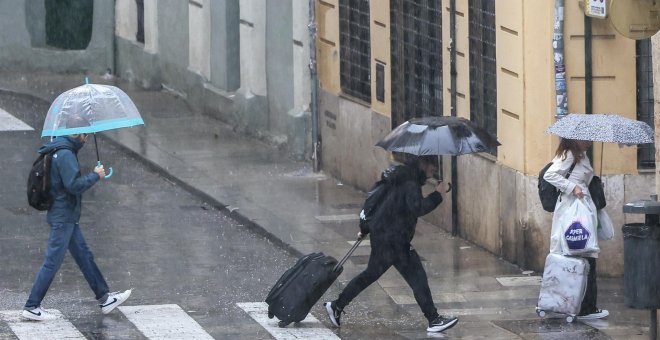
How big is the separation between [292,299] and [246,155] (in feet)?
29.6

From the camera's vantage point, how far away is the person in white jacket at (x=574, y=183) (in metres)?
13.1

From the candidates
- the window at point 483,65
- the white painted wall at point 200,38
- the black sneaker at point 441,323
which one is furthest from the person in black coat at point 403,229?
the white painted wall at point 200,38

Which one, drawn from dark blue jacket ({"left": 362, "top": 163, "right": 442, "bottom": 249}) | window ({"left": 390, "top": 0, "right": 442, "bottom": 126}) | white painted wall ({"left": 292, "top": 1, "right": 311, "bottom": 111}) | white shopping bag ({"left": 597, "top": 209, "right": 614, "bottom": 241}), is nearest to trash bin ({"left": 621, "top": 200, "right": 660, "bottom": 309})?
white shopping bag ({"left": 597, "top": 209, "right": 614, "bottom": 241})

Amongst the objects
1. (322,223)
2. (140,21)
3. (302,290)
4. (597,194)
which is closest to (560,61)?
(597,194)

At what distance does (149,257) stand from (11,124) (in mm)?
8500

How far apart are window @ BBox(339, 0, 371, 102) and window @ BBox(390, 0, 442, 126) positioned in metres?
0.95

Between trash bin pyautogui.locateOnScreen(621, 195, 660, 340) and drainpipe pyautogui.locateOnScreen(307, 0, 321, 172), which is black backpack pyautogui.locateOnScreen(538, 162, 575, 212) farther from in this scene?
drainpipe pyautogui.locateOnScreen(307, 0, 321, 172)

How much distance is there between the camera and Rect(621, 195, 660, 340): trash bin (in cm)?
1193

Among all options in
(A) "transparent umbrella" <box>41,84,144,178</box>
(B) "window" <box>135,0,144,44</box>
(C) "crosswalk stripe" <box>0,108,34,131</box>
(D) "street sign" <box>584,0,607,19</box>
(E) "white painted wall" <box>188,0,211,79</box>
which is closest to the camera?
(A) "transparent umbrella" <box>41,84,144,178</box>

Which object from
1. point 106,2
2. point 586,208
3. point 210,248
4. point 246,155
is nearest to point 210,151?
point 246,155

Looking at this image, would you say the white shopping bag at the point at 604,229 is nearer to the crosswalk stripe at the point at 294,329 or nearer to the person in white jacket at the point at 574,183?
the person in white jacket at the point at 574,183

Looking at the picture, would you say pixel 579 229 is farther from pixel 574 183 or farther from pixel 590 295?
pixel 590 295

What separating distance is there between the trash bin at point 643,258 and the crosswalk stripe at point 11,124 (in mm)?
13038

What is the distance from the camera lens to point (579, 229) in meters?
13.0
